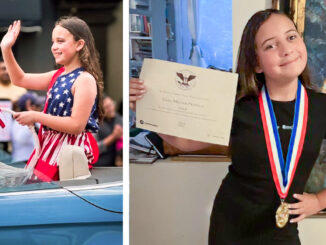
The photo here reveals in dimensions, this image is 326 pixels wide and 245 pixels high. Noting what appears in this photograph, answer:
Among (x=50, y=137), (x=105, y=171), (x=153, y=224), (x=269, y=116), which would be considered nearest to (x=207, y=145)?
(x=269, y=116)

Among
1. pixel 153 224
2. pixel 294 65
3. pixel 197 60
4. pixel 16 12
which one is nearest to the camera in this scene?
pixel 16 12

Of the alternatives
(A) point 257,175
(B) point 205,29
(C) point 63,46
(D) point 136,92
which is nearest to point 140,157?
(D) point 136,92

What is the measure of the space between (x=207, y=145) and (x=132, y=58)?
59 centimetres

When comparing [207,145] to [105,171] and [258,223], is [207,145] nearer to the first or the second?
[258,223]

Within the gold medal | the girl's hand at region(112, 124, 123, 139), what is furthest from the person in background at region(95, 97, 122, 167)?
the gold medal

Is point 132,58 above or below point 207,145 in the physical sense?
above

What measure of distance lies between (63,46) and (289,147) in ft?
3.74

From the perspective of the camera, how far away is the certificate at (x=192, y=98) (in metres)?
2.29

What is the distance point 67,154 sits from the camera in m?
1.88

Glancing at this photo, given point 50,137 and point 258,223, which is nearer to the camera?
point 50,137

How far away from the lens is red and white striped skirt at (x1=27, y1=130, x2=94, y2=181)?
6.13 feet

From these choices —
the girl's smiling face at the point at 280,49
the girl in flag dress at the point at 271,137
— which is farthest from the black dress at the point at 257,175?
the girl's smiling face at the point at 280,49

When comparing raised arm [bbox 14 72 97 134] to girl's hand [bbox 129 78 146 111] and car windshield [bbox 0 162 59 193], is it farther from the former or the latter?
girl's hand [bbox 129 78 146 111]

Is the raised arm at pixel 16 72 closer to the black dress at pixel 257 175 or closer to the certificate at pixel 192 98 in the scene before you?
the certificate at pixel 192 98
